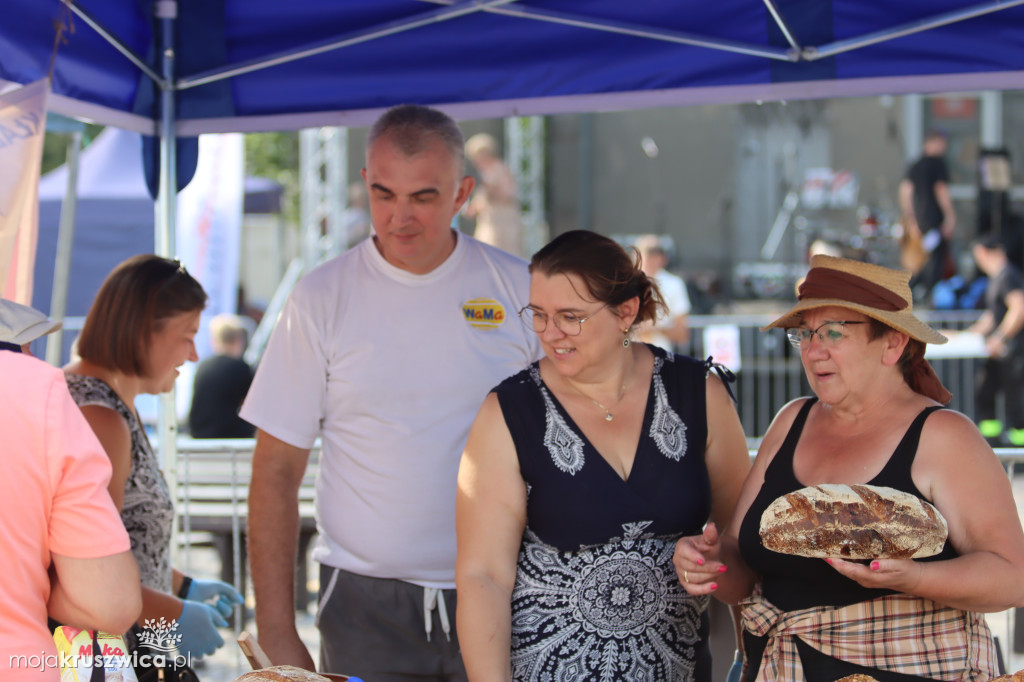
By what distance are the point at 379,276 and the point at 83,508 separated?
118 cm

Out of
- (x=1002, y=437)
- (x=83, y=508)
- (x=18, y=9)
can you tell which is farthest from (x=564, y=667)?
(x=1002, y=437)

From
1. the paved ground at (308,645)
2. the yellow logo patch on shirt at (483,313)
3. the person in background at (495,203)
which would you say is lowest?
the paved ground at (308,645)

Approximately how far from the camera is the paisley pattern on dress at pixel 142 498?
2.41 metres

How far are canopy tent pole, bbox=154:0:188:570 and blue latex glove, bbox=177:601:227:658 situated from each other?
68 cm

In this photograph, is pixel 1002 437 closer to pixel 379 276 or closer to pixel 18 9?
pixel 379 276

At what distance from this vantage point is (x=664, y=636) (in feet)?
7.04

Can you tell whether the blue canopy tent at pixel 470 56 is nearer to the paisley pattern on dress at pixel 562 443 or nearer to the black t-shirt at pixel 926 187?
the paisley pattern on dress at pixel 562 443

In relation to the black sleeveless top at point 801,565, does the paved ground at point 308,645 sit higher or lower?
lower

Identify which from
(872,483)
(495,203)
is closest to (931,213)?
(495,203)

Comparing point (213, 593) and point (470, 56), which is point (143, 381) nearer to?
point (213, 593)

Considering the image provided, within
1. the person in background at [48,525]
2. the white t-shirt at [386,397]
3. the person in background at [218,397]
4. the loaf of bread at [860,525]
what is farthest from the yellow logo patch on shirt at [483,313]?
the person in background at [218,397]

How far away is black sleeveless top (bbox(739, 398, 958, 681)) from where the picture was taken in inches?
77.4

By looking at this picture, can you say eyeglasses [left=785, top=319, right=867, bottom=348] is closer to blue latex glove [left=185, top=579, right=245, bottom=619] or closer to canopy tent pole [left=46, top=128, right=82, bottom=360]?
blue latex glove [left=185, top=579, right=245, bottom=619]

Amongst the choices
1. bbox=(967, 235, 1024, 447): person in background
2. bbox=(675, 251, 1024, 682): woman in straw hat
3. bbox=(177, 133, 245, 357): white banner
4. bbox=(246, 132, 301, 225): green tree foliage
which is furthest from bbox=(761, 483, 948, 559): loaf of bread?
bbox=(246, 132, 301, 225): green tree foliage
